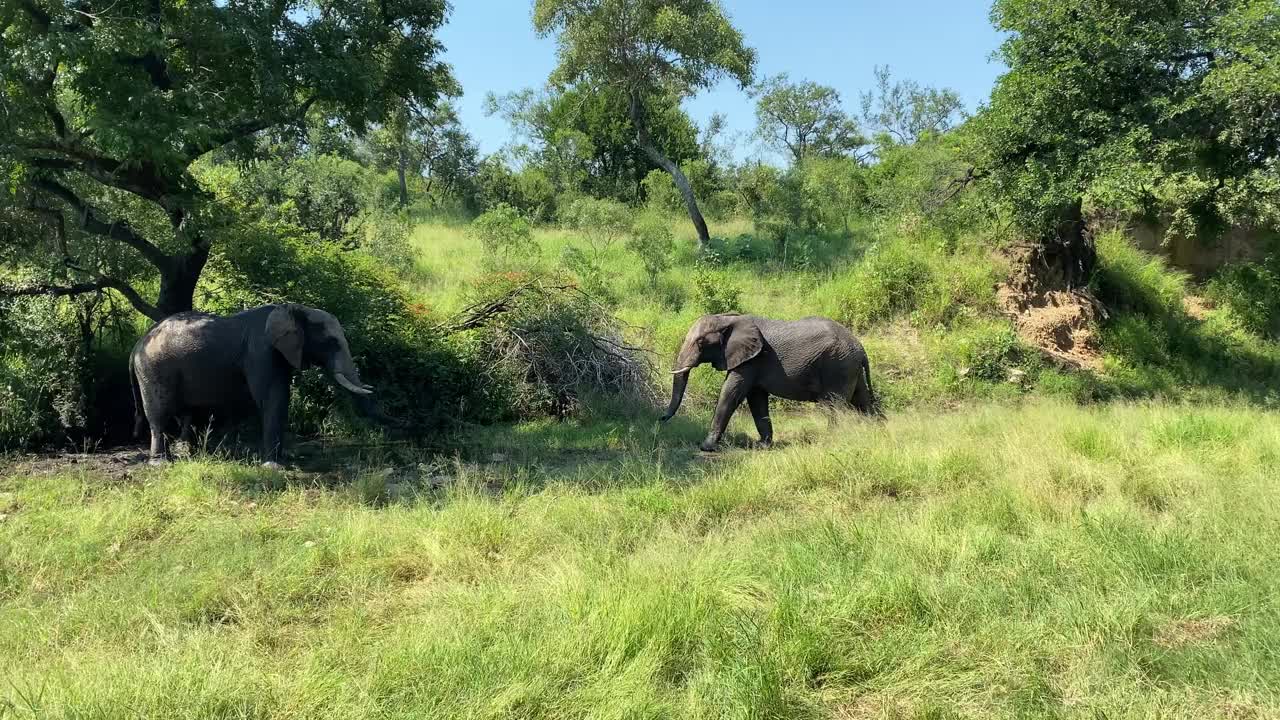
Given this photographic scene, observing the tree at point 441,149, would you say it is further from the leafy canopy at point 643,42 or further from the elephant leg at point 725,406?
the elephant leg at point 725,406

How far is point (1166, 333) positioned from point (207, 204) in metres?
17.7

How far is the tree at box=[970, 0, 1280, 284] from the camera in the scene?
12.6m

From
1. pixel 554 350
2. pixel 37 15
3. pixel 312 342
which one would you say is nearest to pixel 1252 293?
pixel 554 350

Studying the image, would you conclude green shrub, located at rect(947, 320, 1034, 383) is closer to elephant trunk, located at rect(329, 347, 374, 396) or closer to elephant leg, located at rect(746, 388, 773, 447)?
elephant leg, located at rect(746, 388, 773, 447)

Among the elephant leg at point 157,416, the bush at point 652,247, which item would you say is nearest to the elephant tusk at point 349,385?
the elephant leg at point 157,416

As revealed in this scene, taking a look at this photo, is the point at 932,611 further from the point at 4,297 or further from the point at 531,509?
the point at 4,297

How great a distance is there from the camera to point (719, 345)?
36.3 ft

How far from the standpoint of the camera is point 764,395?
1119cm

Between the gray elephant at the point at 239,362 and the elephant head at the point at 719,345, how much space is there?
412cm

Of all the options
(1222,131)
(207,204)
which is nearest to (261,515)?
(207,204)

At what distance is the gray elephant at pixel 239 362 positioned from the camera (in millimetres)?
8930

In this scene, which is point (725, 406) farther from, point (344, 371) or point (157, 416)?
point (157, 416)

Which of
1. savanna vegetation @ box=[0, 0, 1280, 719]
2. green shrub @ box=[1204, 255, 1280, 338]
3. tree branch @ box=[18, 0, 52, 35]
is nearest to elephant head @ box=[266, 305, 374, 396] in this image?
savanna vegetation @ box=[0, 0, 1280, 719]

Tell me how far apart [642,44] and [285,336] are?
15.6 m
